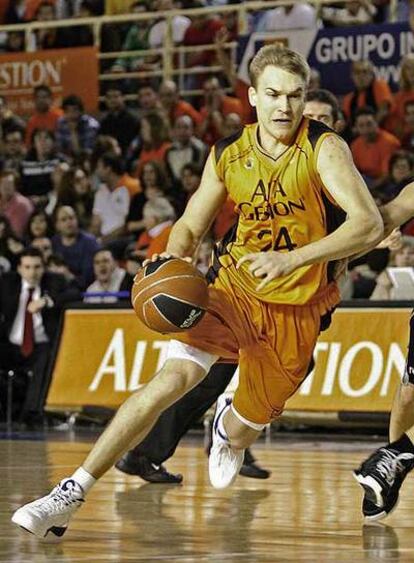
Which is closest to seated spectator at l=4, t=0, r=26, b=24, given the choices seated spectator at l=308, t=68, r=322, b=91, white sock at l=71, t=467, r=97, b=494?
seated spectator at l=308, t=68, r=322, b=91

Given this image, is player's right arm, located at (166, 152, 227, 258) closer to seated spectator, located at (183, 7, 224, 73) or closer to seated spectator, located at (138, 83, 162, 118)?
seated spectator, located at (138, 83, 162, 118)

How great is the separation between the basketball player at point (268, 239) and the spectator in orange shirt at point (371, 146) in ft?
28.4

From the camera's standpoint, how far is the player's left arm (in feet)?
18.6

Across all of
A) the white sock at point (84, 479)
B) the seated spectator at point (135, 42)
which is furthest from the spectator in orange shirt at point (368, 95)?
the white sock at point (84, 479)

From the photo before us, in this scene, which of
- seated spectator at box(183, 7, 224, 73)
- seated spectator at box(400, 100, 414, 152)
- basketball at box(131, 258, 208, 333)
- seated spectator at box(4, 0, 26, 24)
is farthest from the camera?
seated spectator at box(4, 0, 26, 24)

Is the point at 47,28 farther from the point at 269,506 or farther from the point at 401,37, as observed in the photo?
the point at 269,506

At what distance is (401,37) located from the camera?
1589cm

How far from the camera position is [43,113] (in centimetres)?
1881

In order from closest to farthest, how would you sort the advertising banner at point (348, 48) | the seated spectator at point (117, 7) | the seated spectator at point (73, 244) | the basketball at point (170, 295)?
the basketball at point (170, 295) → the seated spectator at point (73, 244) → the advertising banner at point (348, 48) → the seated spectator at point (117, 7)

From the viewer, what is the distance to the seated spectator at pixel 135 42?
19.2 m

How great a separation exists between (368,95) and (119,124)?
3.51 m

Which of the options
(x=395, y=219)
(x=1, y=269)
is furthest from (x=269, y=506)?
(x=1, y=269)

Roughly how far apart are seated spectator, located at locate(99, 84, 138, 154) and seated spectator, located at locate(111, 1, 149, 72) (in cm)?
118

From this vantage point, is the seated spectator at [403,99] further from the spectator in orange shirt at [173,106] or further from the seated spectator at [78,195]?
the seated spectator at [78,195]
